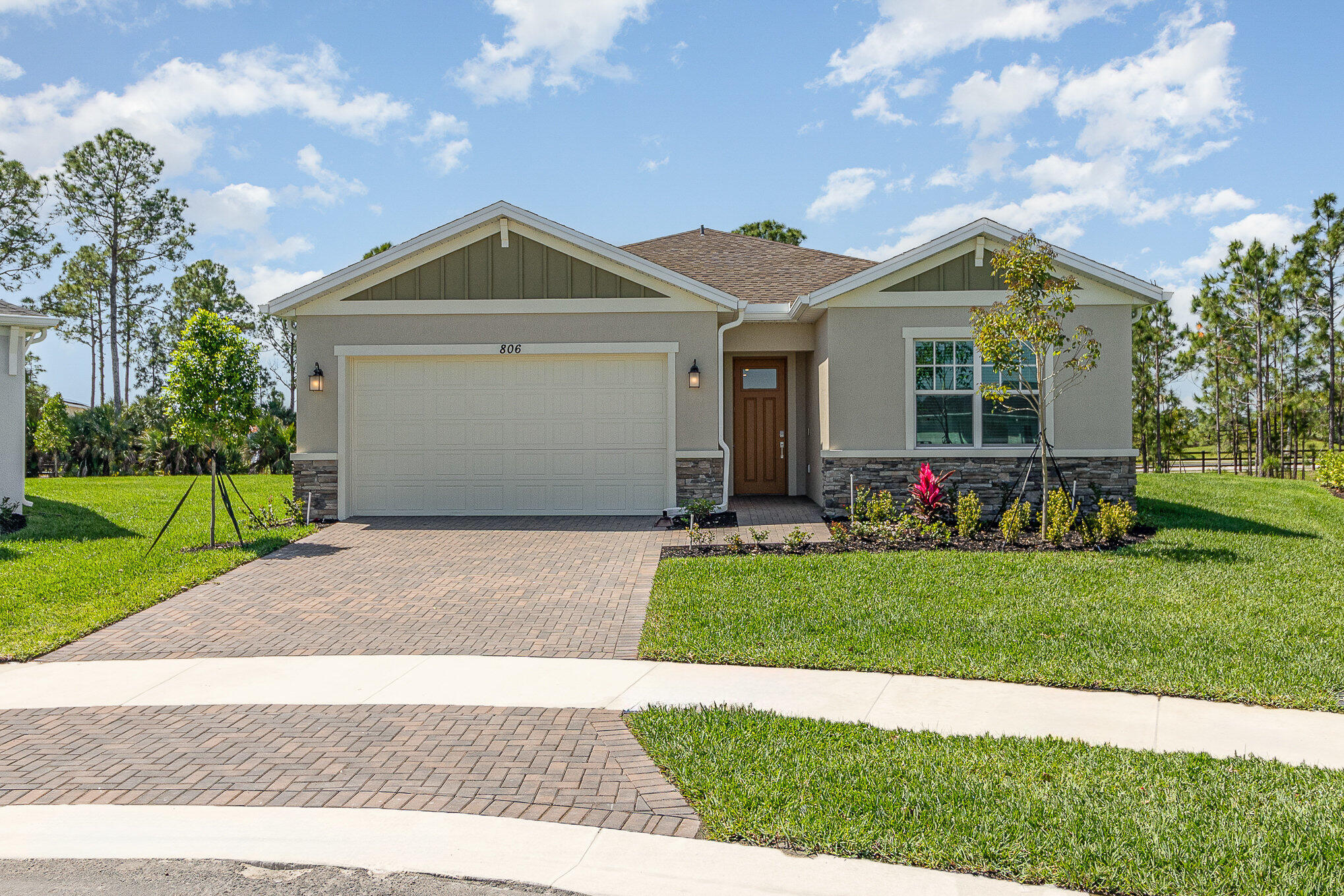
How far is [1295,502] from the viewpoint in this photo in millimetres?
16234

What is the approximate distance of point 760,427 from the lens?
→ 16562mm

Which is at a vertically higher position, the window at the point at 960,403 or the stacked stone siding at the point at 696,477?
the window at the point at 960,403

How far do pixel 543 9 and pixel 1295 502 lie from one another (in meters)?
15.4

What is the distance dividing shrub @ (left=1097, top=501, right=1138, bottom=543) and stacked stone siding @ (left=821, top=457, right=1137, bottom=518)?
198 centimetres

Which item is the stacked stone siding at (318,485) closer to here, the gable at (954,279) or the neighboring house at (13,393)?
the neighboring house at (13,393)

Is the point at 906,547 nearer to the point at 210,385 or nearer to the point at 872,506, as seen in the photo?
the point at 872,506

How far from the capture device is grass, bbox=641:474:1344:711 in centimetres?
618

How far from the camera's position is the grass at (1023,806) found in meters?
3.57

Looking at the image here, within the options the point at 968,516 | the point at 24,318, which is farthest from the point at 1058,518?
the point at 24,318

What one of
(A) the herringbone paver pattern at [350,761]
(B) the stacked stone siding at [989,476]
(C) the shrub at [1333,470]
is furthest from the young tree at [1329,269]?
(A) the herringbone paver pattern at [350,761]

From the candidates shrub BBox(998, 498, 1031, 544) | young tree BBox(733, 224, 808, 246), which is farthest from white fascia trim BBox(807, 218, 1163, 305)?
young tree BBox(733, 224, 808, 246)

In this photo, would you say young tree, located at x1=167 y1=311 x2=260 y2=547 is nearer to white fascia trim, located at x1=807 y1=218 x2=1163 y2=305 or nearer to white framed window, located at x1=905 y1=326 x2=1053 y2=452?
white fascia trim, located at x1=807 y1=218 x2=1163 y2=305

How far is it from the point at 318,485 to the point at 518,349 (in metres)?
3.78

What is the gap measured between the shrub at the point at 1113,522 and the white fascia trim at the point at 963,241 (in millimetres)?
Result: 3660
